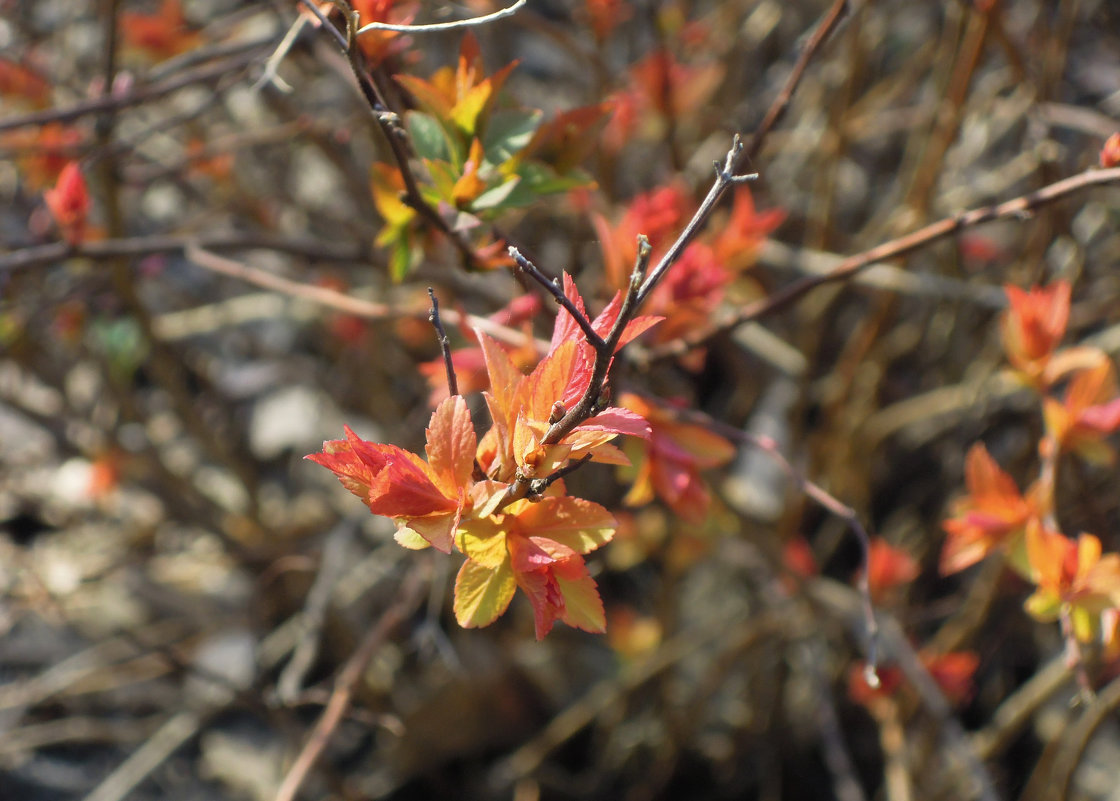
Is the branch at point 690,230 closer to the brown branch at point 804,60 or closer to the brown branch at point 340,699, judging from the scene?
the brown branch at point 804,60

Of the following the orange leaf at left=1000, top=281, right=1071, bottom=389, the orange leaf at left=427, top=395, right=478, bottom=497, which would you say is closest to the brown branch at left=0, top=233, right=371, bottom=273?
the orange leaf at left=427, top=395, right=478, bottom=497

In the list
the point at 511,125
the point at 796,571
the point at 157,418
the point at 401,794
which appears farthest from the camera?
the point at 157,418

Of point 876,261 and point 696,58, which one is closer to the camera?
point 876,261

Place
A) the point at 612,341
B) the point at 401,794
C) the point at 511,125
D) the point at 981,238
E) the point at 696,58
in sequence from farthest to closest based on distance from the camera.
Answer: the point at 696,58 → the point at 981,238 → the point at 401,794 → the point at 511,125 → the point at 612,341

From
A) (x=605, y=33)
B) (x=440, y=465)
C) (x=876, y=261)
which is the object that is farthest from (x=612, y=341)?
(x=605, y=33)

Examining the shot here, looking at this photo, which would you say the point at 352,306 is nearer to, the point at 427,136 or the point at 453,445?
the point at 427,136

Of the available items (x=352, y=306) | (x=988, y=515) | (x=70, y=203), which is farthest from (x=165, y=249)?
(x=988, y=515)

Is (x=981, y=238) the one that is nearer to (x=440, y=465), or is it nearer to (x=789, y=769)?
(x=789, y=769)
